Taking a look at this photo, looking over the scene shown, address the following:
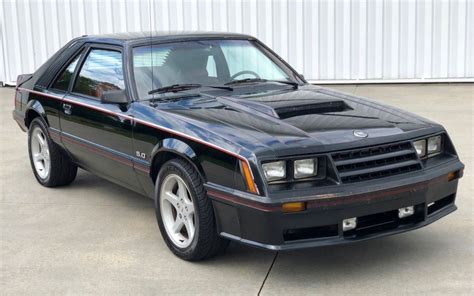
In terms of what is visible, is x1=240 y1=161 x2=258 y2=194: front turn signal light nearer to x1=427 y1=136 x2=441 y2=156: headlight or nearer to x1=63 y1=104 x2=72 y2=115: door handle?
x1=427 y1=136 x2=441 y2=156: headlight

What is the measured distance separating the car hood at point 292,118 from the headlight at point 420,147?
0.29 feet

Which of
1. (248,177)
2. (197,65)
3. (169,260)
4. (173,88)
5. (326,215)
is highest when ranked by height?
(197,65)

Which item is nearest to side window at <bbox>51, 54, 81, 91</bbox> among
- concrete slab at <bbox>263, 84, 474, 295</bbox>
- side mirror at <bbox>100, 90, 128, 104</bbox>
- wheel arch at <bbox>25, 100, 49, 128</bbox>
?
wheel arch at <bbox>25, 100, 49, 128</bbox>

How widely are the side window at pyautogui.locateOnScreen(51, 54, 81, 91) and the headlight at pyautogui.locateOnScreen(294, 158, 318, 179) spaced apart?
2.80 meters

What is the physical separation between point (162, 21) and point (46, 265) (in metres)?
9.29

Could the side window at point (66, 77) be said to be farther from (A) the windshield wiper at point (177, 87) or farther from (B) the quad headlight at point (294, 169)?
(B) the quad headlight at point (294, 169)

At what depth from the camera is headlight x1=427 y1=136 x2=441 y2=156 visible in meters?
4.28

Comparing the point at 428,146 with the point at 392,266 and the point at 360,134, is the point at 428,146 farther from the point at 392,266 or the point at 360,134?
the point at 392,266

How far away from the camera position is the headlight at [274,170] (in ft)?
12.0

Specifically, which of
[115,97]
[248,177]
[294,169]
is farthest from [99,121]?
[294,169]

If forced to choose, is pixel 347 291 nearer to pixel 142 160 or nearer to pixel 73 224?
pixel 142 160

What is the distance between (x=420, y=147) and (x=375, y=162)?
19.5 inches

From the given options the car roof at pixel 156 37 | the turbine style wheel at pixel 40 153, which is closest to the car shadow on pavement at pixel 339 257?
the car roof at pixel 156 37

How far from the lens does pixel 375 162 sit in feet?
12.7
